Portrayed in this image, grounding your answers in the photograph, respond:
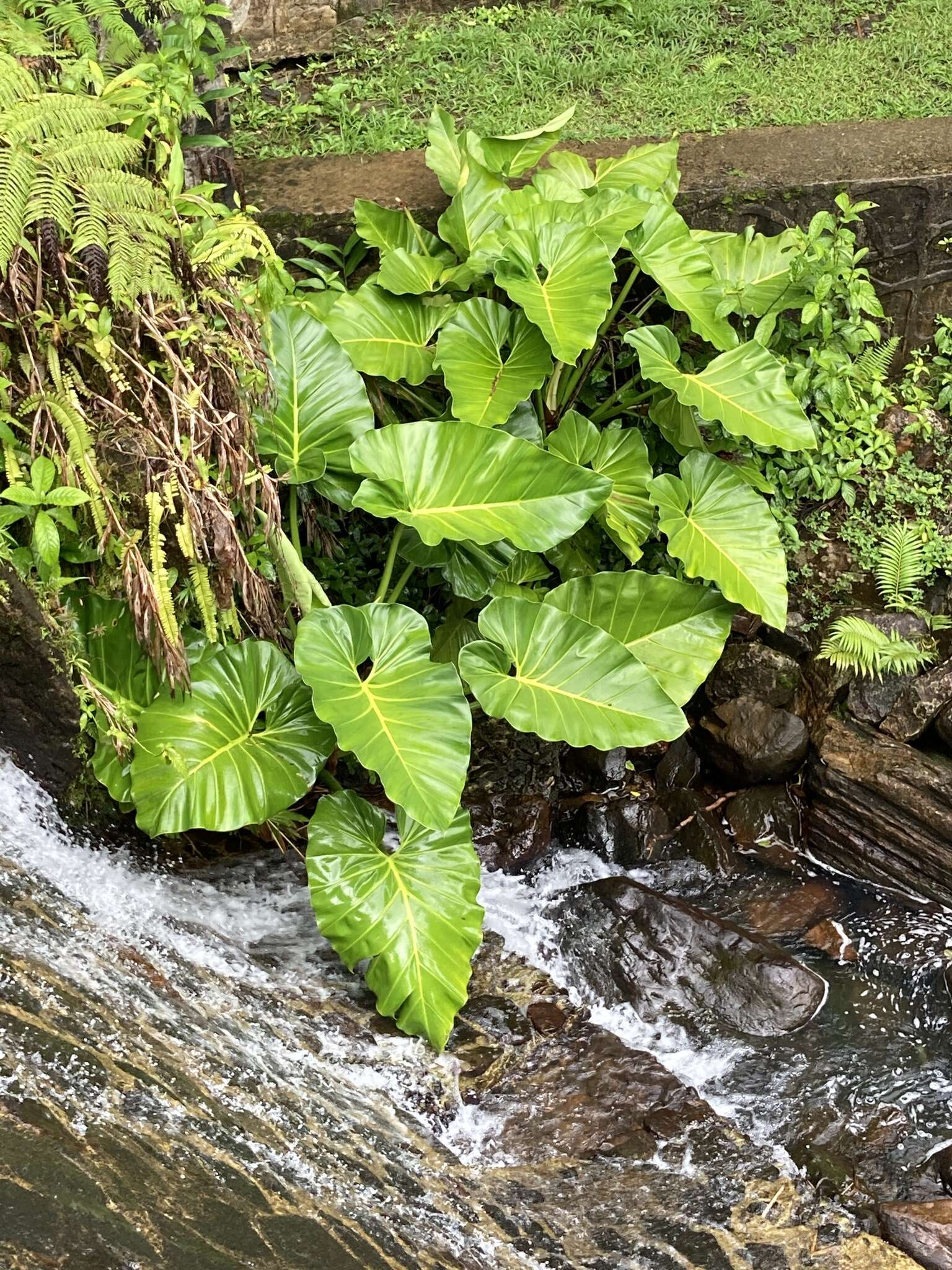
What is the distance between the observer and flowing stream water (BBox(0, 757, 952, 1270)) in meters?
1.82

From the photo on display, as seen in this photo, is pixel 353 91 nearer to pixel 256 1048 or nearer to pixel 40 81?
pixel 40 81

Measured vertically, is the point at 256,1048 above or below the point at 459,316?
below

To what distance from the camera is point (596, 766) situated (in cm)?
394

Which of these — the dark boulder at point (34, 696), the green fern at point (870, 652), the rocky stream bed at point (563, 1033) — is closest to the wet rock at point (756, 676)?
the rocky stream bed at point (563, 1033)

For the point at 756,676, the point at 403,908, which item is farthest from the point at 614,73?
the point at 403,908

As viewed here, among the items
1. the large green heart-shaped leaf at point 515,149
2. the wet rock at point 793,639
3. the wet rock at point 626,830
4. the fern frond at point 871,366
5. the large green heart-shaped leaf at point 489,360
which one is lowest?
the wet rock at point 626,830

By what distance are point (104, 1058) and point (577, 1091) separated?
137 centimetres

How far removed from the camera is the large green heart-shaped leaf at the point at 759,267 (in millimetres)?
3881

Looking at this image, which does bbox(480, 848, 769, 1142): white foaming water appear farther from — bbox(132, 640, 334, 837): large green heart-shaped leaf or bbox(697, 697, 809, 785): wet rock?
bbox(132, 640, 334, 837): large green heart-shaped leaf

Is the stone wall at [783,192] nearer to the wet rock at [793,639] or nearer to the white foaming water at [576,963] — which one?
the wet rock at [793,639]

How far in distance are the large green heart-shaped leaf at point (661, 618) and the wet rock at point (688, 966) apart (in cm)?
69

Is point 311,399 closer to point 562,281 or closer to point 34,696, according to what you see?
point 562,281

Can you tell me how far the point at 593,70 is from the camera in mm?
5062

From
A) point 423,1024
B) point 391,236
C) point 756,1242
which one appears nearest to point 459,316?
point 391,236
